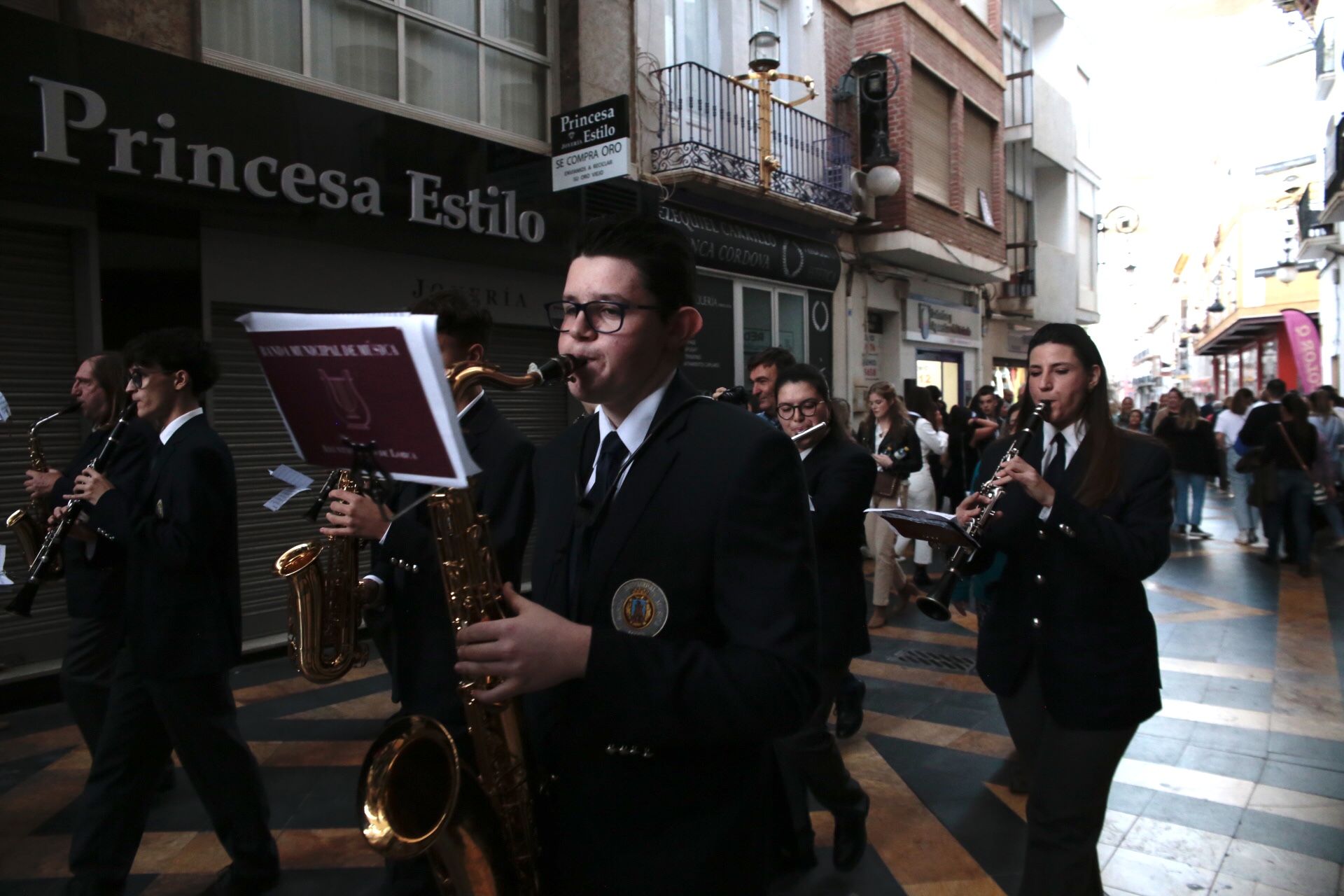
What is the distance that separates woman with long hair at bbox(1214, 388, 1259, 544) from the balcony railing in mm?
6360

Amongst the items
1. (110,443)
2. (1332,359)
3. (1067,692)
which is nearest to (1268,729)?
(1067,692)

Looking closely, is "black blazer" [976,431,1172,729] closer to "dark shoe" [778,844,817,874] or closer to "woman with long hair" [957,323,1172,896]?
"woman with long hair" [957,323,1172,896]

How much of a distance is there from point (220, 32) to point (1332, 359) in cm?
2265

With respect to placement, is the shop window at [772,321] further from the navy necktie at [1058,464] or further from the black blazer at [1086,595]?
the black blazer at [1086,595]

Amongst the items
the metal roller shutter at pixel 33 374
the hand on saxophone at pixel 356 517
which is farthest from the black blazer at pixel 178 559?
the metal roller shutter at pixel 33 374

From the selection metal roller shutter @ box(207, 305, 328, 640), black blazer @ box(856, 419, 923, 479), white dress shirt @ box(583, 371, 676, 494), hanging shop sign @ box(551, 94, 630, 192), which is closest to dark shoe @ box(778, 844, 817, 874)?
white dress shirt @ box(583, 371, 676, 494)

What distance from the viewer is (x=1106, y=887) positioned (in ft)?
11.5

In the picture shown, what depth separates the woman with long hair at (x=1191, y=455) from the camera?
12289 millimetres

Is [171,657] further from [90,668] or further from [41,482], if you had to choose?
[41,482]

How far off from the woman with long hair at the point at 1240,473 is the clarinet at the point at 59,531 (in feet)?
36.2

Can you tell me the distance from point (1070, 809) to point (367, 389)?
2.25 metres

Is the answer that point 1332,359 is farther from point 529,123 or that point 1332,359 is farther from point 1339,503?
point 529,123

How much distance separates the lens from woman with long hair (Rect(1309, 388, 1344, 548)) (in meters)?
10.1

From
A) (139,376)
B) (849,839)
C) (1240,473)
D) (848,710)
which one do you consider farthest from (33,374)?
(1240,473)
